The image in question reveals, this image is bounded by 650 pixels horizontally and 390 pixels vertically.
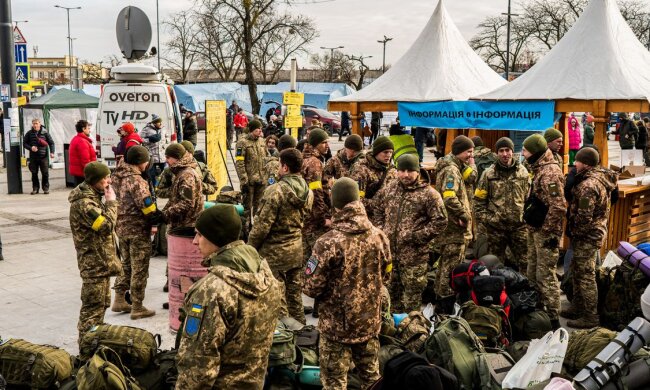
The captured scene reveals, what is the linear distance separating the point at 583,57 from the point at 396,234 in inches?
226

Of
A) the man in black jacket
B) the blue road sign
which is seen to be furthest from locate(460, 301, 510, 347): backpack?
the blue road sign

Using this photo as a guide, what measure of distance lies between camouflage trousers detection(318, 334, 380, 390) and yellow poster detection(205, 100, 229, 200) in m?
7.61

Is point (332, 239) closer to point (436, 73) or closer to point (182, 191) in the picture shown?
point (182, 191)

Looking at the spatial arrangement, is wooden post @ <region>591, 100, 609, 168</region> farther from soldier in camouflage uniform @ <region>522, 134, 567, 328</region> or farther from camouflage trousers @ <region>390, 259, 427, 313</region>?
camouflage trousers @ <region>390, 259, 427, 313</region>

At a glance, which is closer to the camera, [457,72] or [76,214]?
[76,214]

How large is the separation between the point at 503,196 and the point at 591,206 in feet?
3.73

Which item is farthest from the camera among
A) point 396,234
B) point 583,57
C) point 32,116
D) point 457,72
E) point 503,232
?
point 32,116

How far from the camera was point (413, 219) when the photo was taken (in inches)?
258

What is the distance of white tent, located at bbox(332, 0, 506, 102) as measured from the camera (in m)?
11.9

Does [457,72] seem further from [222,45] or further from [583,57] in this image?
[222,45]

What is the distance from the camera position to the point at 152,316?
749 centimetres

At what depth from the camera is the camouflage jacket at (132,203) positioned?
23.3 feet

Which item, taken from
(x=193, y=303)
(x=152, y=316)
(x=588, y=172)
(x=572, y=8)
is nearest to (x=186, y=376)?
(x=193, y=303)

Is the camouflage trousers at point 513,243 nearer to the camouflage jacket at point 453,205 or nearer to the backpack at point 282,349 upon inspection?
the camouflage jacket at point 453,205
